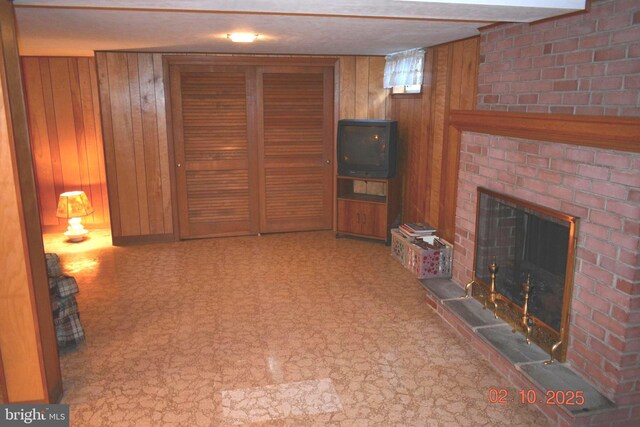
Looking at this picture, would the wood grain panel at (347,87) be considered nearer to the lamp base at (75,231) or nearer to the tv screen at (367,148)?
the tv screen at (367,148)

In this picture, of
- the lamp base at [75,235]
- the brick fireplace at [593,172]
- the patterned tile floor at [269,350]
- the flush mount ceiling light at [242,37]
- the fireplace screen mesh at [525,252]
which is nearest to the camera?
the brick fireplace at [593,172]

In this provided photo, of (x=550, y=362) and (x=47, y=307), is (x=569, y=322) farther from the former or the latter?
(x=47, y=307)

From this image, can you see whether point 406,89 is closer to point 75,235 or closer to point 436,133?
point 436,133

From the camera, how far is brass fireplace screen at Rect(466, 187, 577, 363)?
2504mm

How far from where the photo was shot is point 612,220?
85.2 inches

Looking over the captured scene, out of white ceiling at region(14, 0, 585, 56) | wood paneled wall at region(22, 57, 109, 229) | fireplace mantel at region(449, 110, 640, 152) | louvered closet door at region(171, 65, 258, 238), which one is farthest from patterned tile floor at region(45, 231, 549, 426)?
white ceiling at region(14, 0, 585, 56)

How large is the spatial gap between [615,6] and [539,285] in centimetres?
141

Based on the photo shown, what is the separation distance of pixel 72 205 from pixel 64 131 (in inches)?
34.2

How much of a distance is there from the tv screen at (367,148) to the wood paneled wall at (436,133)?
20 centimetres

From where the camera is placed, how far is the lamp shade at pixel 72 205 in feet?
17.2

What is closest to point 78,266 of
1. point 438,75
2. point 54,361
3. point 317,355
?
point 54,361

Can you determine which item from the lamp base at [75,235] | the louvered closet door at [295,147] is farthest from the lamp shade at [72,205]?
the louvered closet door at [295,147]

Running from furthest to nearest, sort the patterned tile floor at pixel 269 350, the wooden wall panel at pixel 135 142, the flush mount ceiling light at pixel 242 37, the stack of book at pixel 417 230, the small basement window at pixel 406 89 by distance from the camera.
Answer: the wooden wall panel at pixel 135 142 < the small basement window at pixel 406 89 < the stack of book at pixel 417 230 < the flush mount ceiling light at pixel 242 37 < the patterned tile floor at pixel 269 350

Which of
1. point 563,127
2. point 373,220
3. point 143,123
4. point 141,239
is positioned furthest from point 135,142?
point 563,127
